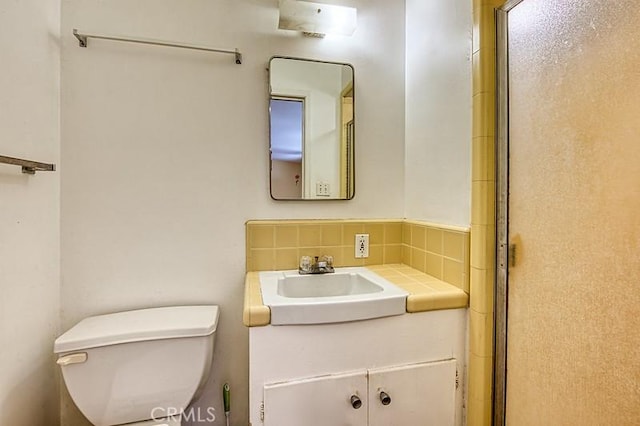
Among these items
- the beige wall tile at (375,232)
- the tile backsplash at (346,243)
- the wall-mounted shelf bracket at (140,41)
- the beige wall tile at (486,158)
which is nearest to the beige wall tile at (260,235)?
the tile backsplash at (346,243)

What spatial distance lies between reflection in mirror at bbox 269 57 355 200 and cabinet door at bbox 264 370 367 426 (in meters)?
0.79

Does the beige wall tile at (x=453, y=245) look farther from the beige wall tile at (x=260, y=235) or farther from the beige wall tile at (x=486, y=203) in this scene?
the beige wall tile at (x=260, y=235)

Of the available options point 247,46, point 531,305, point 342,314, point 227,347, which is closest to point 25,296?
point 227,347

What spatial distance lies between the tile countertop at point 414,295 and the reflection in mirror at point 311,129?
460 millimetres

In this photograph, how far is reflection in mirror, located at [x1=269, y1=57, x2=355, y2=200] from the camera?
1.44 meters

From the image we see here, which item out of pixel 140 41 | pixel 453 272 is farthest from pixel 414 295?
pixel 140 41

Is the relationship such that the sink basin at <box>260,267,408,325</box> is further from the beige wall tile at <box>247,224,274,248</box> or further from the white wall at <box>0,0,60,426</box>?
the white wall at <box>0,0,60,426</box>

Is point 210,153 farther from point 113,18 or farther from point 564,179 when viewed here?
point 564,179

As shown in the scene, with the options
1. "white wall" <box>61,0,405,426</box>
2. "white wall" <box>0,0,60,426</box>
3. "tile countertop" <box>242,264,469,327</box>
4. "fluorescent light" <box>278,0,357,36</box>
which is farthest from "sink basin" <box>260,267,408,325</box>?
"fluorescent light" <box>278,0,357,36</box>

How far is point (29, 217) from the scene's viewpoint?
3.65ft

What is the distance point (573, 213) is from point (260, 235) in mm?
1138

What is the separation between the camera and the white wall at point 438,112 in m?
1.17

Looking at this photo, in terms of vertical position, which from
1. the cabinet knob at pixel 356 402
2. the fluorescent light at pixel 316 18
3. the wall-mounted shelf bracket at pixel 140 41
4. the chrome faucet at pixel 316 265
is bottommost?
the cabinet knob at pixel 356 402

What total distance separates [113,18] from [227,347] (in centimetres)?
153
